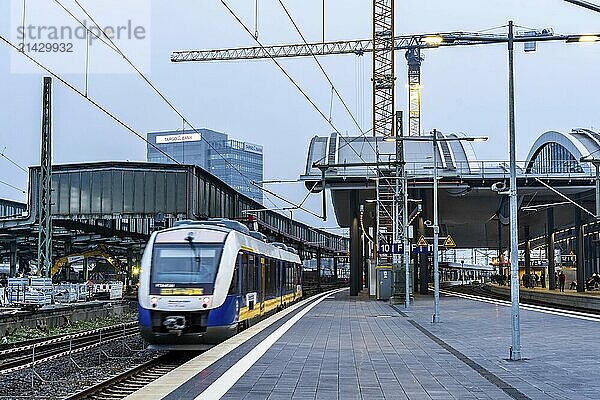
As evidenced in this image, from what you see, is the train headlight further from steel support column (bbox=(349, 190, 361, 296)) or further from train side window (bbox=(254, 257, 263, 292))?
steel support column (bbox=(349, 190, 361, 296))

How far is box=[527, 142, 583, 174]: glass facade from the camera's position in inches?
3150

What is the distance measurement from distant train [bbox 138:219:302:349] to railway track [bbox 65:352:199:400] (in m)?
0.78

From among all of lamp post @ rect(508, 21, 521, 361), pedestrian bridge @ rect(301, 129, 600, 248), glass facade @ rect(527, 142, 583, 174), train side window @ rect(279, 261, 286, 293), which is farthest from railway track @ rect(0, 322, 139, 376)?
glass facade @ rect(527, 142, 583, 174)

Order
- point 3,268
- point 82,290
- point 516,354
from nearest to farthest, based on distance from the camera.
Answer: point 516,354, point 82,290, point 3,268

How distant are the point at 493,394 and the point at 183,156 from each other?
102024 millimetres

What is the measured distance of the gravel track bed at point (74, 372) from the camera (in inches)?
627

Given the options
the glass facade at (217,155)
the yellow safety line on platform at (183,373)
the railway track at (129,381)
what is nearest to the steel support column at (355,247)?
the glass facade at (217,155)

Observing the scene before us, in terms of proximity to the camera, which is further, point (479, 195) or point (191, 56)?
point (191, 56)

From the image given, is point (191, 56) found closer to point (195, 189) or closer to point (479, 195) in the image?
point (479, 195)

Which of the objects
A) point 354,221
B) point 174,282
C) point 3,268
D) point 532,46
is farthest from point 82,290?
point 3,268

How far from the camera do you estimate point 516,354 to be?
16.7m

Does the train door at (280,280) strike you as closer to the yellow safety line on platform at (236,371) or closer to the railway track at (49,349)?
the railway track at (49,349)

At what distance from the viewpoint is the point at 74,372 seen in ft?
62.6

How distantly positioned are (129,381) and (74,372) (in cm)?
266
